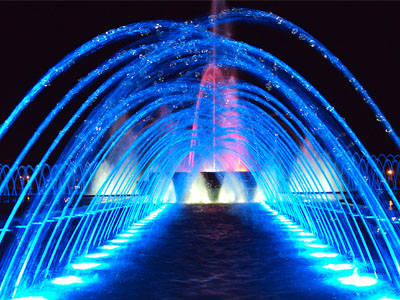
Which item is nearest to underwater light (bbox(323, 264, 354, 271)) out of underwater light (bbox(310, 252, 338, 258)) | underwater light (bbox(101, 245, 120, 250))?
underwater light (bbox(310, 252, 338, 258))

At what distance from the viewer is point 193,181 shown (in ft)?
152

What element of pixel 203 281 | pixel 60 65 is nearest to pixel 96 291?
pixel 203 281

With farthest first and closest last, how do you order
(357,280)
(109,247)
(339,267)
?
(109,247)
(339,267)
(357,280)

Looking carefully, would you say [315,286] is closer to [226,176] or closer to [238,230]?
[238,230]

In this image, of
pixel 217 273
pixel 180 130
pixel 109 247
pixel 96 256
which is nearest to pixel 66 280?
pixel 217 273

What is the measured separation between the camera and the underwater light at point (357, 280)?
9.66 meters

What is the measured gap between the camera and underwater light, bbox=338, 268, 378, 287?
31.7 feet

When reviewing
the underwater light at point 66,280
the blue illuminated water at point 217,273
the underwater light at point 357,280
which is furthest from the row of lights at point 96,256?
the underwater light at point 357,280

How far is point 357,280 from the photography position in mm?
9953

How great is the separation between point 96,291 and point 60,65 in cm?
466

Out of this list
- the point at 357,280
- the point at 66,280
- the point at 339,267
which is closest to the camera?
the point at 357,280

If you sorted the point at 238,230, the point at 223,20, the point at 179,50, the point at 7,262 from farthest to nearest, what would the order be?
the point at 238,230
the point at 179,50
the point at 223,20
the point at 7,262

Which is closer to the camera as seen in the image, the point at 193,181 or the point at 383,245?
the point at 383,245

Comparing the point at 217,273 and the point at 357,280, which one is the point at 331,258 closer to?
the point at 357,280
